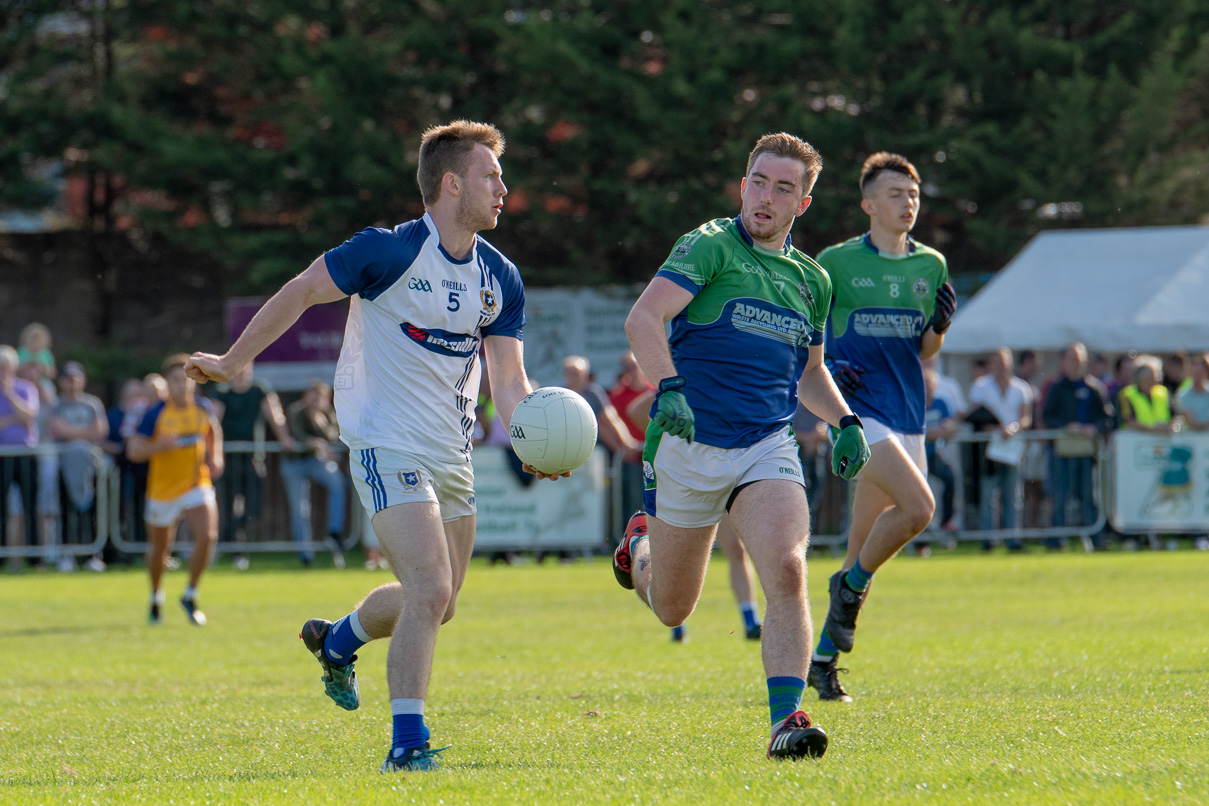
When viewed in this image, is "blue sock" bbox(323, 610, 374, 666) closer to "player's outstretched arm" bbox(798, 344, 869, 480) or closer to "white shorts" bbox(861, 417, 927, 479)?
"player's outstretched arm" bbox(798, 344, 869, 480)

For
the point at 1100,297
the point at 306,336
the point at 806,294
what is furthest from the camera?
the point at 306,336

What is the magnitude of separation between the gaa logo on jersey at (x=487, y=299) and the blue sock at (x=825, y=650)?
2687mm

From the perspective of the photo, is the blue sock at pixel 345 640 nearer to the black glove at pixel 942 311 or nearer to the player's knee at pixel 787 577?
the player's knee at pixel 787 577

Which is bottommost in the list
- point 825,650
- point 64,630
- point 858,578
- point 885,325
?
point 64,630

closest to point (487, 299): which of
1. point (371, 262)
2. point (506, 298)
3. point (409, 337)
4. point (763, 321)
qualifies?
point (506, 298)

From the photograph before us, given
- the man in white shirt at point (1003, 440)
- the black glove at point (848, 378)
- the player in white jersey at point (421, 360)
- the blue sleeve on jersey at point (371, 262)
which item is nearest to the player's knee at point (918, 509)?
the black glove at point (848, 378)

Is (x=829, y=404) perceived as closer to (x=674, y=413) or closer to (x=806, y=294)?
(x=806, y=294)

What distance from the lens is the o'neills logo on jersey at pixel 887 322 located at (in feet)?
27.9

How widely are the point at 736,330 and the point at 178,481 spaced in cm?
816

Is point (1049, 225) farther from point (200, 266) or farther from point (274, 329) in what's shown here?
point (274, 329)

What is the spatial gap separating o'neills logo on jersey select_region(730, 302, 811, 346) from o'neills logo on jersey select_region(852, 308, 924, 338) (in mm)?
2010

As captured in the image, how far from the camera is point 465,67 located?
26406 mm

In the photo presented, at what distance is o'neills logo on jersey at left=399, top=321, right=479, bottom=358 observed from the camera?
6.43 meters

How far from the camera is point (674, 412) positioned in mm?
6000
